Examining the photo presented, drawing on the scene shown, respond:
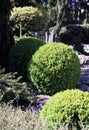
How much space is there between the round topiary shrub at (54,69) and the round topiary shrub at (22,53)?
651 millimetres

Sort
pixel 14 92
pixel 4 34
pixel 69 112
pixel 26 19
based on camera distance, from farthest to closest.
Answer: pixel 26 19 → pixel 4 34 → pixel 14 92 → pixel 69 112

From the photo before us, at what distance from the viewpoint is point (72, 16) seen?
41.8m

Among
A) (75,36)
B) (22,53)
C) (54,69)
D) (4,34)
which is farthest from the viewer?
(75,36)

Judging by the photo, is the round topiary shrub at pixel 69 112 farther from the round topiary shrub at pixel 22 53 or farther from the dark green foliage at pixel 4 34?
the dark green foliage at pixel 4 34

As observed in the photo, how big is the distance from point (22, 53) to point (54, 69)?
1.24 meters

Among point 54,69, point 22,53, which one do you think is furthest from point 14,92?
point 22,53

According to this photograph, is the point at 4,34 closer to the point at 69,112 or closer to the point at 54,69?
the point at 54,69

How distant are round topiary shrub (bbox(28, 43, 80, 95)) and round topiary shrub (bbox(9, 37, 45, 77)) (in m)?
0.65

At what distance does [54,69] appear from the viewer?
7.36 metres

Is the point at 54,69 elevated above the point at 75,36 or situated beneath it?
elevated above

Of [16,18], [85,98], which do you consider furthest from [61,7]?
[85,98]

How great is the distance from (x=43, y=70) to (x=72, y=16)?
34.8 meters

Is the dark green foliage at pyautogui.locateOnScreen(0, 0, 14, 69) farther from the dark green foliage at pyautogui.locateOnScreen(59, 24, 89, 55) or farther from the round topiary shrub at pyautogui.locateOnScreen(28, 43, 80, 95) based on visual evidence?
the dark green foliage at pyautogui.locateOnScreen(59, 24, 89, 55)

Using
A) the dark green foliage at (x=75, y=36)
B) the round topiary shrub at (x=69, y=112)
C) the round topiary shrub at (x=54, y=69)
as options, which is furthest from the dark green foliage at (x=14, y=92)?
the dark green foliage at (x=75, y=36)
